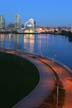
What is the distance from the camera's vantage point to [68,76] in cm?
1300

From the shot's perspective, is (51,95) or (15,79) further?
(15,79)

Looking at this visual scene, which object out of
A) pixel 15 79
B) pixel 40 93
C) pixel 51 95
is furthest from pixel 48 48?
pixel 51 95

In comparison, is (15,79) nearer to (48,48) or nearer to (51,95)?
(51,95)

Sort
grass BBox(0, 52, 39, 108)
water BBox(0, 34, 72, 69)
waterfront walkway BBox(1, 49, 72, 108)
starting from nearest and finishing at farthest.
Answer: waterfront walkway BBox(1, 49, 72, 108), grass BBox(0, 52, 39, 108), water BBox(0, 34, 72, 69)

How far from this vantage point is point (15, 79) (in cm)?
1551

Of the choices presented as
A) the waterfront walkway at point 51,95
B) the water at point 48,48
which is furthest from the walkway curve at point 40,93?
the water at point 48,48

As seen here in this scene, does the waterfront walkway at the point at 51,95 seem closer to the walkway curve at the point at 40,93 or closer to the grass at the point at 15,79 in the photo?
the walkway curve at the point at 40,93

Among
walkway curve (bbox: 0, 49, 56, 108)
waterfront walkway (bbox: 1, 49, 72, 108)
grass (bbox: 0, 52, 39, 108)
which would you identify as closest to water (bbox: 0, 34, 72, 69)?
grass (bbox: 0, 52, 39, 108)

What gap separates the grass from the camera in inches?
489

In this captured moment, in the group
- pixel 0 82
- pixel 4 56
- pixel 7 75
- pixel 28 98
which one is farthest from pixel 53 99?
pixel 4 56

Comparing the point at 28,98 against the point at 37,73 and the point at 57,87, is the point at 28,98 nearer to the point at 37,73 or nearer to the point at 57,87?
the point at 57,87

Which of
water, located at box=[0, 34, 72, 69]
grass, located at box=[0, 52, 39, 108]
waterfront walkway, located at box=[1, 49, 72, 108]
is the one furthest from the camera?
water, located at box=[0, 34, 72, 69]

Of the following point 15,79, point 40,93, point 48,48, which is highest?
point 40,93

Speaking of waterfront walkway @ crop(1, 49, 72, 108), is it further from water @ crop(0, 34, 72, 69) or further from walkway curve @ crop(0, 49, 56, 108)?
water @ crop(0, 34, 72, 69)
